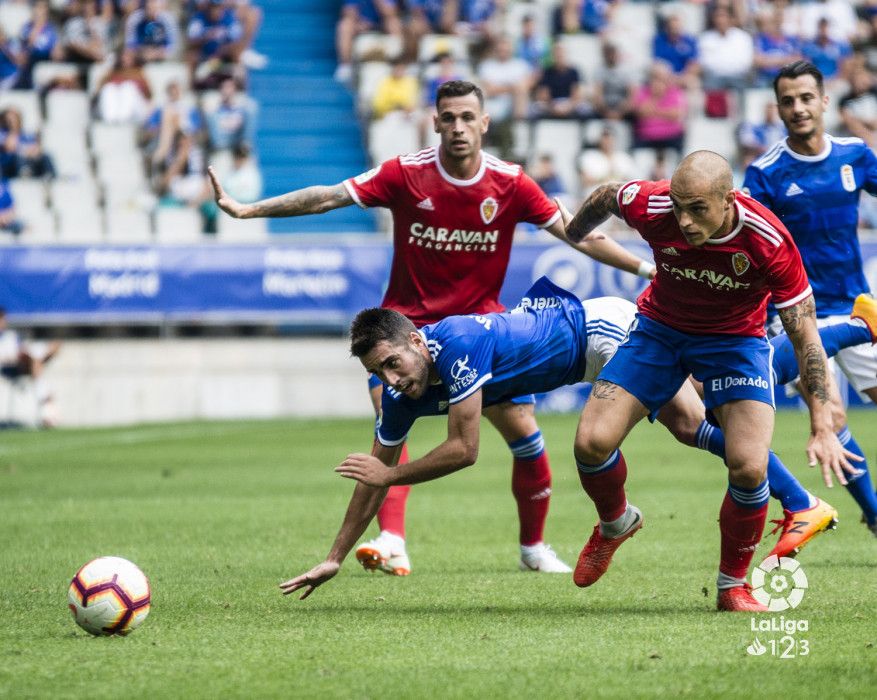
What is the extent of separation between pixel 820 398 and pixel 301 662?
2364mm

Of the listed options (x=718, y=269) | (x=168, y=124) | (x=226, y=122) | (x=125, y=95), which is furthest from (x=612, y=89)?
(x=718, y=269)

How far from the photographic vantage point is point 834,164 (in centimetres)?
868

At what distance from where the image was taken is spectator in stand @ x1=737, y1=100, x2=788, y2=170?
22.1m

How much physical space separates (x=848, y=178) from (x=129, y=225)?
1488 cm

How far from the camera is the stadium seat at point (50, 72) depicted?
24.1 metres

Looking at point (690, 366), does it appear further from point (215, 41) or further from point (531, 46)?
point (215, 41)

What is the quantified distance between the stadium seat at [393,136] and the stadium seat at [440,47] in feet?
4.51

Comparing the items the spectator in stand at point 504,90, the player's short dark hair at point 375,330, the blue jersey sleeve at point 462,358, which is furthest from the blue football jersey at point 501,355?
the spectator in stand at point 504,90

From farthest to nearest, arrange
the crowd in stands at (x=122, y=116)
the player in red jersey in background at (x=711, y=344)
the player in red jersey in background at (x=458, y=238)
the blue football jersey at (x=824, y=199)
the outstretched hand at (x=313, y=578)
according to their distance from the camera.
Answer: the crowd in stands at (x=122, y=116)
the blue football jersey at (x=824, y=199)
the player in red jersey in background at (x=458, y=238)
the outstretched hand at (x=313, y=578)
the player in red jersey in background at (x=711, y=344)

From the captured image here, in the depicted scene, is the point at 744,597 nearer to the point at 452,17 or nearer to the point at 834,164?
the point at 834,164

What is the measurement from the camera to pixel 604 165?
71.6 feet

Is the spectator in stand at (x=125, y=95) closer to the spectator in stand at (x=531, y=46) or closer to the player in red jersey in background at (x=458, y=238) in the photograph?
the spectator in stand at (x=531, y=46)

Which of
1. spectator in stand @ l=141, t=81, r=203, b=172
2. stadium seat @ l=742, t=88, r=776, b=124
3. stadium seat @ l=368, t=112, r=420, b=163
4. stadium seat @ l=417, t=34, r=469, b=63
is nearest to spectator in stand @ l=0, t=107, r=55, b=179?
spectator in stand @ l=141, t=81, r=203, b=172

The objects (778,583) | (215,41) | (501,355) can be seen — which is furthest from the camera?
(215,41)
